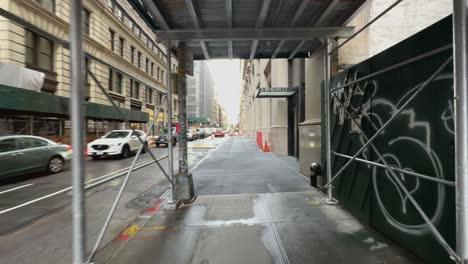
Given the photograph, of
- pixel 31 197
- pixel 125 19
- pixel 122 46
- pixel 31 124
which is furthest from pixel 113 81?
pixel 122 46

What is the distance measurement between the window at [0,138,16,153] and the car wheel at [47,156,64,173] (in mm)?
1559

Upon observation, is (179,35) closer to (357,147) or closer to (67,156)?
(357,147)

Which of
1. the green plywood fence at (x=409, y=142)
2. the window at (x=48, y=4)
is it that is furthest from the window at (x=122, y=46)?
the green plywood fence at (x=409, y=142)

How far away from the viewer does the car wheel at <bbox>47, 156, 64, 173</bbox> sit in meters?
9.46

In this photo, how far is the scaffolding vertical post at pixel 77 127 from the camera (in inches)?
103

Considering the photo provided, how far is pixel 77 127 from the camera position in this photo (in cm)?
263

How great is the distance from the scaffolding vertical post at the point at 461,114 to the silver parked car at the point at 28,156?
34.6 ft

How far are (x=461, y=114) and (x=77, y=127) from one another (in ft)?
12.0

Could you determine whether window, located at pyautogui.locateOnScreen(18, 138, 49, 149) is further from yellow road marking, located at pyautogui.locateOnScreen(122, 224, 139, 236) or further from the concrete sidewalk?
yellow road marking, located at pyautogui.locateOnScreen(122, 224, 139, 236)

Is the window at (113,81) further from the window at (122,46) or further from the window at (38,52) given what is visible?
the window at (122,46)

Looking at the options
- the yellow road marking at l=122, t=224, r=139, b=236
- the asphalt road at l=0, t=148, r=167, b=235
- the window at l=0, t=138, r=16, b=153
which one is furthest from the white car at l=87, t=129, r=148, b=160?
the yellow road marking at l=122, t=224, r=139, b=236

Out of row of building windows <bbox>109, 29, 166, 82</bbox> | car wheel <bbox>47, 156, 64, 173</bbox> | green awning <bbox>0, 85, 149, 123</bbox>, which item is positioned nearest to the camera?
car wheel <bbox>47, 156, 64, 173</bbox>

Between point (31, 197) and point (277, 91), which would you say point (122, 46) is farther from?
point (31, 197)

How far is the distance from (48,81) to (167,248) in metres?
16.8
